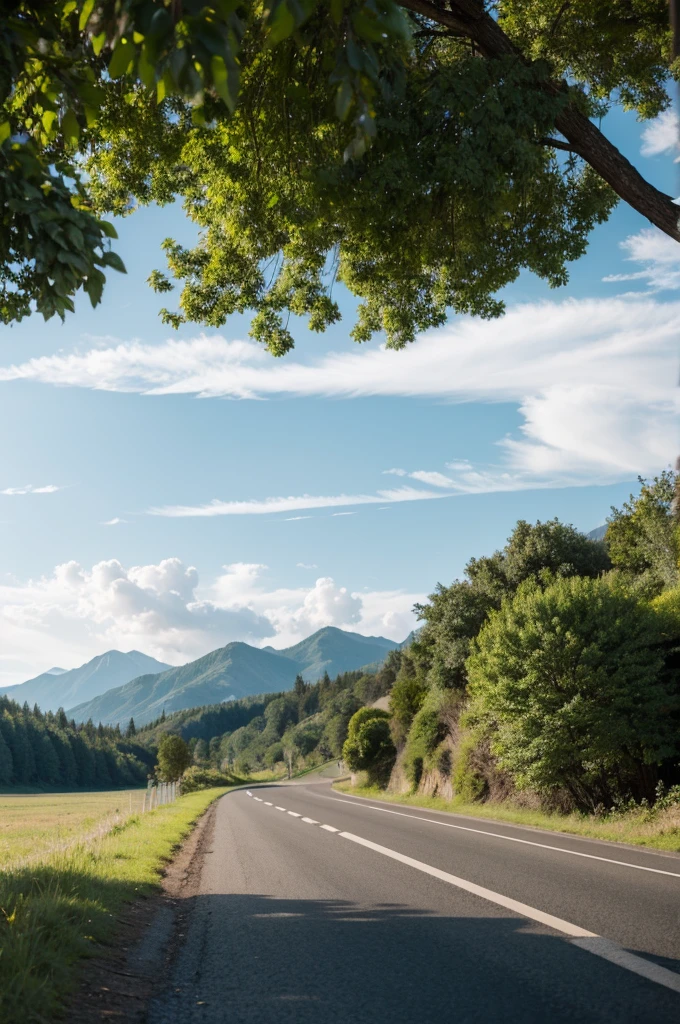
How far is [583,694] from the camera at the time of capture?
17750 mm

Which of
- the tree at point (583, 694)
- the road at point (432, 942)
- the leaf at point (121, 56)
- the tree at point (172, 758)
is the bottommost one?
the tree at point (172, 758)

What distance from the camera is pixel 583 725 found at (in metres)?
17.4

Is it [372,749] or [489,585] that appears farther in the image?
[372,749]

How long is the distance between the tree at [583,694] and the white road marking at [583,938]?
978cm

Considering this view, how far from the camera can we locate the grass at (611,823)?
13.5 meters

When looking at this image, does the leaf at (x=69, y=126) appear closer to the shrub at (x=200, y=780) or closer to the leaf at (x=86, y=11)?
the leaf at (x=86, y=11)

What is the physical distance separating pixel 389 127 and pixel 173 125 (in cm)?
341

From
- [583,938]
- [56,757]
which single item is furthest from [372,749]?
[56,757]

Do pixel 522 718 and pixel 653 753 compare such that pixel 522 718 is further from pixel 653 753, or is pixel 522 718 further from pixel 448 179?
pixel 448 179

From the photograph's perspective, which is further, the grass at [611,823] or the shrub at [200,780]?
the shrub at [200,780]

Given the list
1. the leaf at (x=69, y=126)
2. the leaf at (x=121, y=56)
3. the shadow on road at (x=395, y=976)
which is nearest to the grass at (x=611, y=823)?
the shadow on road at (x=395, y=976)

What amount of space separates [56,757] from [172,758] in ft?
246

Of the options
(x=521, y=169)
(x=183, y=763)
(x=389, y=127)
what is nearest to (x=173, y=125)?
(x=389, y=127)

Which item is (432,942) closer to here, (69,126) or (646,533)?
(69,126)
